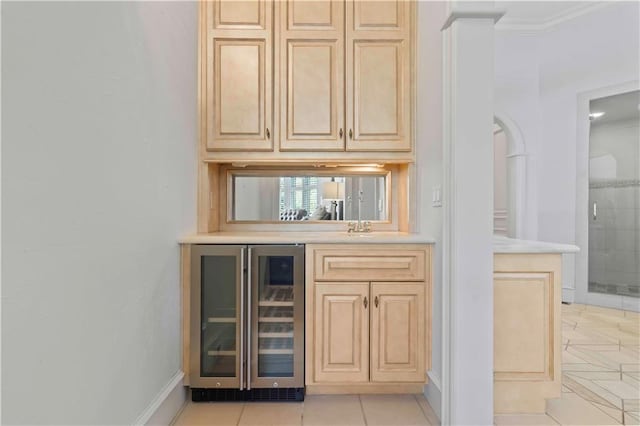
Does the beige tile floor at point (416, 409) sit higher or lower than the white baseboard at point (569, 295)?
lower

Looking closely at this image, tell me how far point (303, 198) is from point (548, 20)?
3.33 metres

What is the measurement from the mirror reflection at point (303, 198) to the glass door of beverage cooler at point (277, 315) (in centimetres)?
70

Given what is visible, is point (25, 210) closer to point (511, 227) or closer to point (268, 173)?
point (268, 173)

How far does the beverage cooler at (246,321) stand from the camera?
1953 millimetres

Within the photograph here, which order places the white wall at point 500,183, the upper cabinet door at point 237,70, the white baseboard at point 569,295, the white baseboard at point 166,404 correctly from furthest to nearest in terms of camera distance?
the white wall at point 500,183
the white baseboard at point 569,295
the upper cabinet door at point 237,70
the white baseboard at point 166,404

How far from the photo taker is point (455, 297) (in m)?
1.63

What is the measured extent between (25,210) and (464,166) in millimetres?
1597

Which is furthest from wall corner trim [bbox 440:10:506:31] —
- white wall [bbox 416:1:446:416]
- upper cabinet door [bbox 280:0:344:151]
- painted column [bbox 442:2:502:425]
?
upper cabinet door [bbox 280:0:344:151]

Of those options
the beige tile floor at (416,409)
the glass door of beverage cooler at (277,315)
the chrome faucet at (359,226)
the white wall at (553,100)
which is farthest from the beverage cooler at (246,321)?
the white wall at (553,100)

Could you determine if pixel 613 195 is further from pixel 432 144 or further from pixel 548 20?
pixel 432 144

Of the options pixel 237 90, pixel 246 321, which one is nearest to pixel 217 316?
pixel 246 321

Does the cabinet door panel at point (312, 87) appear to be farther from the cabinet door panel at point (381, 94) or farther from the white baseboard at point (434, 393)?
the white baseboard at point (434, 393)

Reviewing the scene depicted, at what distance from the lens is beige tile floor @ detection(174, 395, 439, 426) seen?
1810 mm

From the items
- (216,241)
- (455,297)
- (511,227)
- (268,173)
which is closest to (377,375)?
(455,297)
